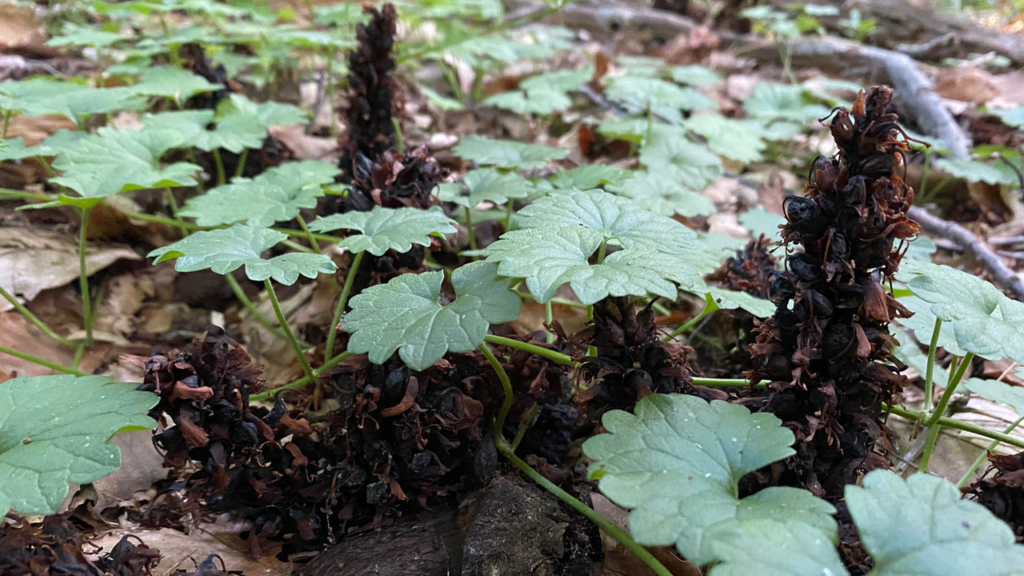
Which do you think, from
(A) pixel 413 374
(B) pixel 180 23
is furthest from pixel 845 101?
(B) pixel 180 23

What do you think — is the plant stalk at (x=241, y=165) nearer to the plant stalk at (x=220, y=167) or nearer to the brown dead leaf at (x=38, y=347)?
the plant stalk at (x=220, y=167)

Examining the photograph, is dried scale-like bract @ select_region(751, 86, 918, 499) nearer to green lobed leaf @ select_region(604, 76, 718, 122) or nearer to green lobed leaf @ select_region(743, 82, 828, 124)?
green lobed leaf @ select_region(604, 76, 718, 122)

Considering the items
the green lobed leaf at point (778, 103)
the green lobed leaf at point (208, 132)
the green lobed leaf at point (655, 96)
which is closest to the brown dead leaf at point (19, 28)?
the green lobed leaf at point (208, 132)

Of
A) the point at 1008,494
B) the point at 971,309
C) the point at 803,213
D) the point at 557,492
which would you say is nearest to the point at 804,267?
the point at 803,213

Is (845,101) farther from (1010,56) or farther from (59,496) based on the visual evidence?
(59,496)

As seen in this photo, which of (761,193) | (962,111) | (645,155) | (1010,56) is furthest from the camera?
(1010,56)

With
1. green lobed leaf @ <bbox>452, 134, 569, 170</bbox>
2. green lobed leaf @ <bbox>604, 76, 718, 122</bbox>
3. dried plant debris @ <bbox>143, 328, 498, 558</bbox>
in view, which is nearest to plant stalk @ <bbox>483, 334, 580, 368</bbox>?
dried plant debris @ <bbox>143, 328, 498, 558</bbox>
